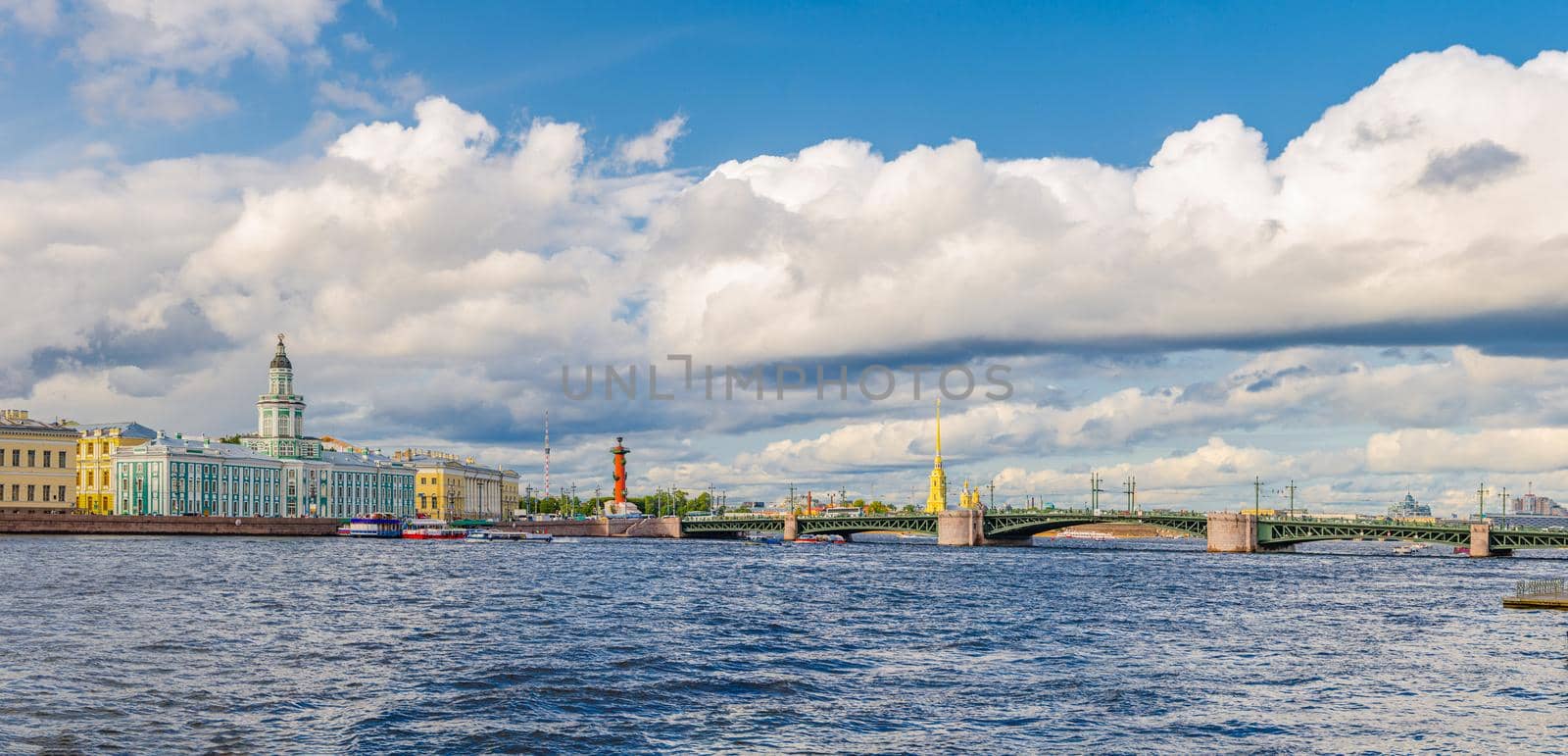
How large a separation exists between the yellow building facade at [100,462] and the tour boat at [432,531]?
33484mm

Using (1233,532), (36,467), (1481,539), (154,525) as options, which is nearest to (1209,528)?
(1233,532)

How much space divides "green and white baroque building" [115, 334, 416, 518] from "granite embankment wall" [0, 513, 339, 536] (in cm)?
1320

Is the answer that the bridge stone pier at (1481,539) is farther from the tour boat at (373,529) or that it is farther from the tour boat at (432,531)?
the tour boat at (373,529)

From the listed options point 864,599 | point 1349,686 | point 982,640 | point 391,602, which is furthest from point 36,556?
point 1349,686

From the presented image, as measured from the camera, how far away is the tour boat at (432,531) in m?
147

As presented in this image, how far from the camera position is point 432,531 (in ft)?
484

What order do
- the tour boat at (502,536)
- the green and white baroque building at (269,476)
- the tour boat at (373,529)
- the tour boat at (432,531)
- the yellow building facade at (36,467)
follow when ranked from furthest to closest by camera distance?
the green and white baroque building at (269,476)
the tour boat at (432,531)
the tour boat at (373,529)
the tour boat at (502,536)
the yellow building facade at (36,467)

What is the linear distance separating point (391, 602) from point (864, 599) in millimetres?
18026

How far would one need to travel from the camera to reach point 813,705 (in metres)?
28.3

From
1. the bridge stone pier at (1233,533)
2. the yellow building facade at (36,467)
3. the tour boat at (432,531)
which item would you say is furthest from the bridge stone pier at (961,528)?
the yellow building facade at (36,467)

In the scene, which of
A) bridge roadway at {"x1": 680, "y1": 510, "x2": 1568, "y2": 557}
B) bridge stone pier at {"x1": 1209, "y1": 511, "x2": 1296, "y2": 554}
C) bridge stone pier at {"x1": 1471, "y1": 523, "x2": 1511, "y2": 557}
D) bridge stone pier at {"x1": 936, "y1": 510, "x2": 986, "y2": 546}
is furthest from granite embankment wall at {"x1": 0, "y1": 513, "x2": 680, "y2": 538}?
bridge stone pier at {"x1": 1471, "y1": 523, "x2": 1511, "y2": 557}

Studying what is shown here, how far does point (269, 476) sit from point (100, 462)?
1791cm

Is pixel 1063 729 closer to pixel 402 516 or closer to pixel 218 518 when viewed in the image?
pixel 218 518

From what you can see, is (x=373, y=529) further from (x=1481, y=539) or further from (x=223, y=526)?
(x=1481, y=539)
